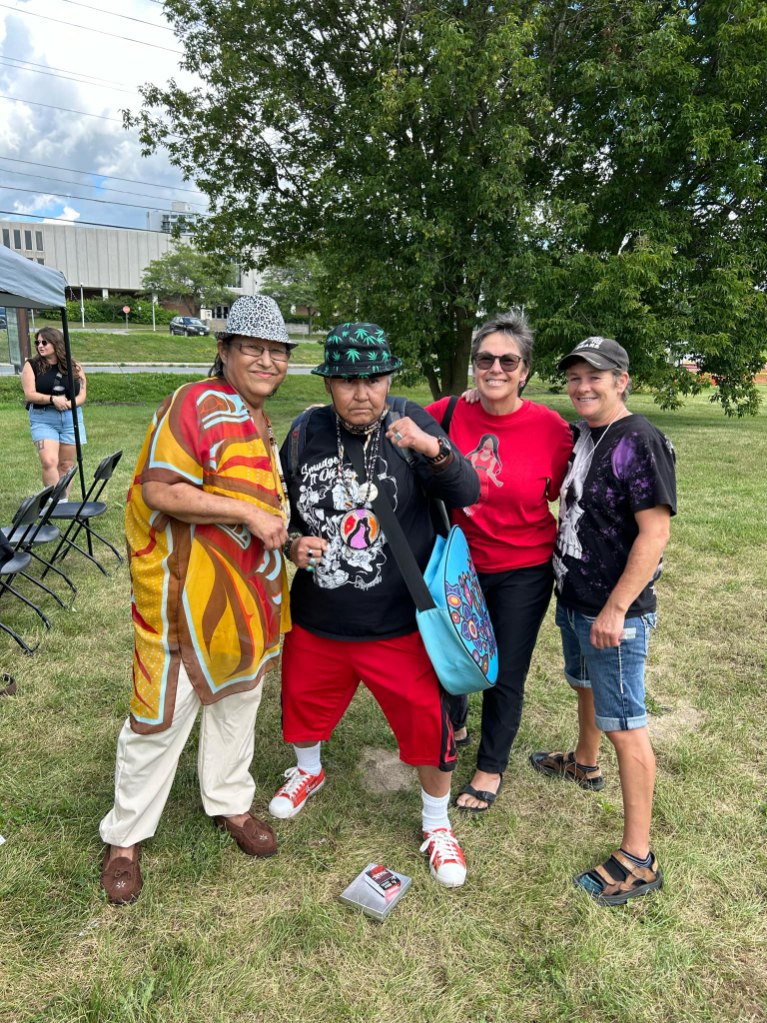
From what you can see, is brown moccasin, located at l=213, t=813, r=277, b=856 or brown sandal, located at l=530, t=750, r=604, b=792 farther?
brown sandal, located at l=530, t=750, r=604, b=792

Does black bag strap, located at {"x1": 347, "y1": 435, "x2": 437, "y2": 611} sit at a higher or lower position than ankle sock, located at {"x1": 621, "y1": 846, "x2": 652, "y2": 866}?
higher

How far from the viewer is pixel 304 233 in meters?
14.5

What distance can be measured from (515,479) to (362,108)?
1111cm

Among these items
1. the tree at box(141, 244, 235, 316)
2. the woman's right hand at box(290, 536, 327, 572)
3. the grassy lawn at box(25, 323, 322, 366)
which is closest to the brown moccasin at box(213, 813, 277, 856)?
the woman's right hand at box(290, 536, 327, 572)

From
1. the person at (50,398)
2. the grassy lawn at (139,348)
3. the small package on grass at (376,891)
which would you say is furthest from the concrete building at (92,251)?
the small package on grass at (376,891)

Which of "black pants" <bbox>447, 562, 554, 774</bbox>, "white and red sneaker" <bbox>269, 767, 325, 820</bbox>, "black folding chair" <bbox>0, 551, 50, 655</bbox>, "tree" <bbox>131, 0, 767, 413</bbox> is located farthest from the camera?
"tree" <bbox>131, 0, 767, 413</bbox>

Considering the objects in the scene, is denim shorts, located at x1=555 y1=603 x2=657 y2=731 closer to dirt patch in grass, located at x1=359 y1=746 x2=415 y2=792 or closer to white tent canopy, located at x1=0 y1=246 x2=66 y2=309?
dirt patch in grass, located at x1=359 y1=746 x2=415 y2=792

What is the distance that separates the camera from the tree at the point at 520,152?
35.3 ft

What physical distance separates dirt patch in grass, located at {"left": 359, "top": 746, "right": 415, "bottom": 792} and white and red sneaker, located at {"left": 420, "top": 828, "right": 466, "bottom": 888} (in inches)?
16.4

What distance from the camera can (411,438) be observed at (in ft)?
6.53

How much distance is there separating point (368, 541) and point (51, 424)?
5578 millimetres

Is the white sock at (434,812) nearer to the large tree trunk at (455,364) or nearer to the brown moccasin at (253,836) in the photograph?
the brown moccasin at (253,836)

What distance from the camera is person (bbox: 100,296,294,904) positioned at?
1.97 meters

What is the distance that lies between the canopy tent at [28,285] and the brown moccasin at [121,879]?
4.12m
